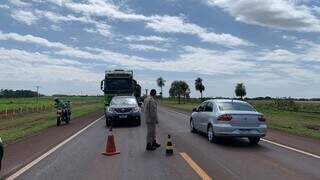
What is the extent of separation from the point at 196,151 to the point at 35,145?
6.03 metres

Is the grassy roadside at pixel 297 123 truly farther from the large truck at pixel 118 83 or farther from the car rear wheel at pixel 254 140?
the large truck at pixel 118 83

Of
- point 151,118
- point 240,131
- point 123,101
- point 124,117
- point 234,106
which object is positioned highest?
point 123,101

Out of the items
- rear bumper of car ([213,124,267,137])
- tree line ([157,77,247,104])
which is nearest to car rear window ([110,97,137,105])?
rear bumper of car ([213,124,267,137])

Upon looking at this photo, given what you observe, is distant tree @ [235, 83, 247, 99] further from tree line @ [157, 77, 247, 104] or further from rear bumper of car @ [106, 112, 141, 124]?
rear bumper of car @ [106, 112, 141, 124]

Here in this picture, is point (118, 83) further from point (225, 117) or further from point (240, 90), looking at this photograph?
point (240, 90)

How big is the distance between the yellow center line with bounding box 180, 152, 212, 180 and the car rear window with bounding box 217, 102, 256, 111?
4062 mm

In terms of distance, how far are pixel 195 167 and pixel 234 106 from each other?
6.80 metres

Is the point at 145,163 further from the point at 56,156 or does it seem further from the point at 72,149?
the point at 72,149

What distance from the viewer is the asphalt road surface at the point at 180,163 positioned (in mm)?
10750

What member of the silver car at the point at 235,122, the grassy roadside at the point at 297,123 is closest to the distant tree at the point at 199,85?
the grassy roadside at the point at 297,123

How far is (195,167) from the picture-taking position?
11.7 m

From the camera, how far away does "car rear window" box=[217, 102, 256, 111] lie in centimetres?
1798

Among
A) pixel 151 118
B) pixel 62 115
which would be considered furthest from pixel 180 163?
pixel 62 115

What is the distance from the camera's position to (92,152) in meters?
15.1
